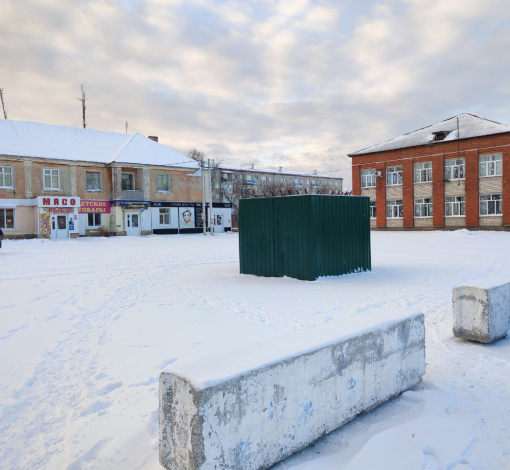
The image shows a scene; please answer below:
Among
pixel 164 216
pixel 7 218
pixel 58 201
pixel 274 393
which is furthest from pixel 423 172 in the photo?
pixel 274 393

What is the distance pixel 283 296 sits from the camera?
8938 mm

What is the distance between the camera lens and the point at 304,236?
35.8ft

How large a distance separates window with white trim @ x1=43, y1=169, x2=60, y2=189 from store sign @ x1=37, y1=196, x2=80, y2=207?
1874 millimetres

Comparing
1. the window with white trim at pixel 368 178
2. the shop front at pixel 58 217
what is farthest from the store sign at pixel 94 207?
the window with white trim at pixel 368 178

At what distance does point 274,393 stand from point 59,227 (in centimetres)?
3331

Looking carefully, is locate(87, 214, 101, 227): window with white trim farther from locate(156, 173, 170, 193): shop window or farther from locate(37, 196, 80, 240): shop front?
locate(156, 173, 170, 193): shop window

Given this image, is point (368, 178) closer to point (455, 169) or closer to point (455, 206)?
point (455, 169)

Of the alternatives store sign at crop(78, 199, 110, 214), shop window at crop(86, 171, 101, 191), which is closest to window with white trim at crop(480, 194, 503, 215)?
store sign at crop(78, 199, 110, 214)

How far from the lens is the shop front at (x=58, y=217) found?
103ft

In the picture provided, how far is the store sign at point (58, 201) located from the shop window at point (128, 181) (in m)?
4.97

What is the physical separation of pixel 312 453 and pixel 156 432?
49.9 inches

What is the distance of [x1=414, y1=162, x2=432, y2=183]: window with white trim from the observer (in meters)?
38.0

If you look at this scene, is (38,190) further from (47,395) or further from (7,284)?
(47,395)

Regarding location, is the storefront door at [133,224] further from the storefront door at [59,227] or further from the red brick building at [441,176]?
the red brick building at [441,176]
